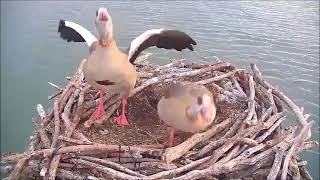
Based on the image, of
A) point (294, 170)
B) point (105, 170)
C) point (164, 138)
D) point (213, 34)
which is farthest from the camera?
point (213, 34)

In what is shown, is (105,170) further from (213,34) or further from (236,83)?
(213,34)

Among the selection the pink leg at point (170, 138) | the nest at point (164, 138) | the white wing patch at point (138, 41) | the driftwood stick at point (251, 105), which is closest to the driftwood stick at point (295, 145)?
the nest at point (164, 138)

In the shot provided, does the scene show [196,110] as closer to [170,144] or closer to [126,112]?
[170,144]

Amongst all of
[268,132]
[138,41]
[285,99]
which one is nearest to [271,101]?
[285,99]

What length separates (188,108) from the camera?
116 centimetres

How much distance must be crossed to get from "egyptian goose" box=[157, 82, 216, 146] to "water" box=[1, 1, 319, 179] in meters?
0.70

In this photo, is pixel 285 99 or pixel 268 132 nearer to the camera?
pixel 268 132

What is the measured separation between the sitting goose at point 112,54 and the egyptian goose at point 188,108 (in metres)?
0.13

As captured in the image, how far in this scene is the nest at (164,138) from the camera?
1106 mm

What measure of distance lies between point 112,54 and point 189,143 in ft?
0.90

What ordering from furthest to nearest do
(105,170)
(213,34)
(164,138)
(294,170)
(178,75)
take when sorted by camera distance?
(213,34)
(178,75)
(164,138)
(294,170)
(105,170)

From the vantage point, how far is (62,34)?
1.41m

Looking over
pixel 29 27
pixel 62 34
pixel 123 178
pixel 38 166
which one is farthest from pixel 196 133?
pixel 29 27

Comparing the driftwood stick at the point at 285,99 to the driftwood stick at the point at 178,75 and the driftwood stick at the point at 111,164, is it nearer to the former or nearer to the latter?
the driftwood stick at the point at 178,75
